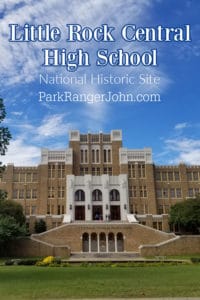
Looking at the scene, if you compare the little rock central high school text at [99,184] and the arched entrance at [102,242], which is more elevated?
the little rock central high school text at [99,184]

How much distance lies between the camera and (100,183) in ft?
218

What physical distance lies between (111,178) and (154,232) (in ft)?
63.1

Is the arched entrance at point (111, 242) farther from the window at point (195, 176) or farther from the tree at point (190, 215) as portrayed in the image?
the window at point (195, 176)

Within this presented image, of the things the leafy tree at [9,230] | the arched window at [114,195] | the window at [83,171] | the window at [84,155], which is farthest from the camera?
the window at [84,155]

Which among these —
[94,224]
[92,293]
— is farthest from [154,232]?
[92,293]

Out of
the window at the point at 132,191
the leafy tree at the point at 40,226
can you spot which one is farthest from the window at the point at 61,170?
the window at the point at 132,191

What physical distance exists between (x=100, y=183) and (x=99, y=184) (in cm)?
27

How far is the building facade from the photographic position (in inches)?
2584

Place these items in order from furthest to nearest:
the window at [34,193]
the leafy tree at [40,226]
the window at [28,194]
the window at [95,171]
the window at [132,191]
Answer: the window at [95,171]
the window at [34,193]
the window at [28,194]
the window at [132,191]
the leafy tree at [40,226]

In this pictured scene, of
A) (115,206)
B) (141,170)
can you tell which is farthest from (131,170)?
(115,206)

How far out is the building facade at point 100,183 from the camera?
6562 cm

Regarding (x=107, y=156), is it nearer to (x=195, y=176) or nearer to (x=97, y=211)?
(x=97, y=211)

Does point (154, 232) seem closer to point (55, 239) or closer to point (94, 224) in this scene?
point (94, 224)

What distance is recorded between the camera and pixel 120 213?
65.9 meters
